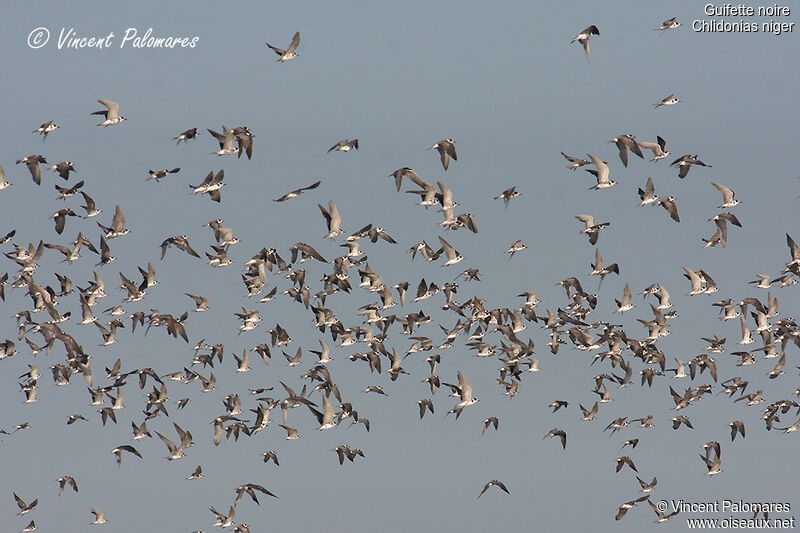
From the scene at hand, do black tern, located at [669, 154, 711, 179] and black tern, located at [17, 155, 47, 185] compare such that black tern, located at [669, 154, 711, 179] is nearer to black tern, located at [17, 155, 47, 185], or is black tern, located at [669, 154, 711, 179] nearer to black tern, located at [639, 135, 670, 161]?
black tern, located at [639, 135, 670, 161]

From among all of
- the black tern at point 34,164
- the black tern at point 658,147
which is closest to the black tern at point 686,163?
the black tern at point 658,147

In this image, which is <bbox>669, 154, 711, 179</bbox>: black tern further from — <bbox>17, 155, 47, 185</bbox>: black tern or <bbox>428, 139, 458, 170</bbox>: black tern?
<bbox>17, 155, 47, 185</bbox>: black tern

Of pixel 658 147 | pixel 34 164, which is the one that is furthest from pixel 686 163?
pixel 34 164

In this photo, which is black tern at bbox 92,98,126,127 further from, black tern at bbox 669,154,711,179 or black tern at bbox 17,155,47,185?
black tern at bbox 669,154,711,179

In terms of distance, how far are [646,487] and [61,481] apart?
25.3 metres

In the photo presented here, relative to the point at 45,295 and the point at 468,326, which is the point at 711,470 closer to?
the point at 468,326

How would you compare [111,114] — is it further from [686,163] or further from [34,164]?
[686,163]

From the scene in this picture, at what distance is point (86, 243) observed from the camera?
71750 millimetres

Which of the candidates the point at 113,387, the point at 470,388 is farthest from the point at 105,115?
the point at 470,388

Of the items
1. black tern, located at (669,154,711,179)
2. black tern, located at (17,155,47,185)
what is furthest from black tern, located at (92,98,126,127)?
black tern, located at (669,154,711,179)

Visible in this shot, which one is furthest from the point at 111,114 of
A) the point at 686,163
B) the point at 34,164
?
the point at 686,163

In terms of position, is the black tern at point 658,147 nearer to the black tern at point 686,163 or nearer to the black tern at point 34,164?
the black tern at point 686,163

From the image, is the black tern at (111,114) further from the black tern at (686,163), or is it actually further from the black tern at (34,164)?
the black tern at (686,163)

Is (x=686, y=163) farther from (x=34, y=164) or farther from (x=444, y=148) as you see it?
(x=34, y=164)
